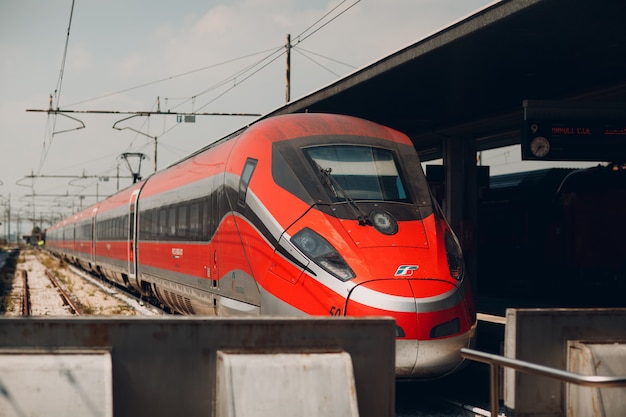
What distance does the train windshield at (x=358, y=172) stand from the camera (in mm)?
8367

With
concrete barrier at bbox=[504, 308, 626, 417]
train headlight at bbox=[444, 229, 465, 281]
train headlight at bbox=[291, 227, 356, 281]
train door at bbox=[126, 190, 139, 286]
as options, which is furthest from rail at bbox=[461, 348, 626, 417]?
train door at bbox=[126, 190, 139, 286]

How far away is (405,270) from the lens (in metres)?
7.20

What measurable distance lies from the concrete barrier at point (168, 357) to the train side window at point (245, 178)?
425 centimetres

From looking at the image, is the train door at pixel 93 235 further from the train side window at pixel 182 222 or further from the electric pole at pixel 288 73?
the train side window at pixel 182 222

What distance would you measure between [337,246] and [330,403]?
9.33 feet

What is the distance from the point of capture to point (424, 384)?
29.0 feet

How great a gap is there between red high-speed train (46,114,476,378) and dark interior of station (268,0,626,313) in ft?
7.47

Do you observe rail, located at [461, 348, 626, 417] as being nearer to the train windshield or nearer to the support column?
the train windshield

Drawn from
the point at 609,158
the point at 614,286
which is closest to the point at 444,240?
the point at 609,158

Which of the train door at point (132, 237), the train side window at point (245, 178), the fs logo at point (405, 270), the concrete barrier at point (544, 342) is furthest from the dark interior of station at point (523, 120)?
the train door at point (132, 237)

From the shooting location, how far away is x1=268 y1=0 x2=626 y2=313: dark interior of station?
32.6 feet

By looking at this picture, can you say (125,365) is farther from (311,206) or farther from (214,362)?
(311,206)

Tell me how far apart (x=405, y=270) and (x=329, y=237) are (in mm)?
884

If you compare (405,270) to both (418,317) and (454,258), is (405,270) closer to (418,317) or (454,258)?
(418,317)
